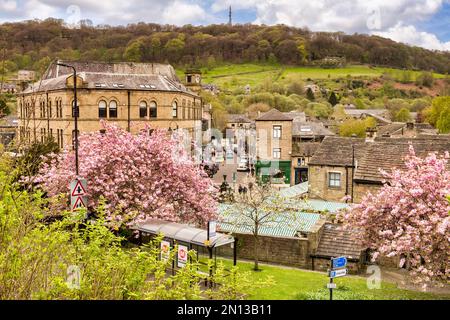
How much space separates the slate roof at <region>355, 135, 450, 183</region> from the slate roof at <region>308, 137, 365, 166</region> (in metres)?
3.97

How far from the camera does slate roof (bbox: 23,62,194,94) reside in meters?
43.4

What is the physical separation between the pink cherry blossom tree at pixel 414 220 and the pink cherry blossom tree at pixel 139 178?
7.80m

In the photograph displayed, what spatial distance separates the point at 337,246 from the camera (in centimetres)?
2097

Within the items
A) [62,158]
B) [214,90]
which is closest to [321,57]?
[214,90]

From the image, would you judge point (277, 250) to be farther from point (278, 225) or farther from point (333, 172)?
point (333, 172)

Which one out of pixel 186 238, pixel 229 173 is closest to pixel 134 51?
pixel 229 173

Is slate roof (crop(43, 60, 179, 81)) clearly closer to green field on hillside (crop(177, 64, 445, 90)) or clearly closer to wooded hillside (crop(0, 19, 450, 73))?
wooded hillside (crop(0, 19, 450, 73))

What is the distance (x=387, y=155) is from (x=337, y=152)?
22.5 ft

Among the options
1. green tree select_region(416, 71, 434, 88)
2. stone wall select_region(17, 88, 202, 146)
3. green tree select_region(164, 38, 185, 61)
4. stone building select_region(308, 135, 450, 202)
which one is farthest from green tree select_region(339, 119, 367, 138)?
green tree select_region(416, 71, 434, 88)

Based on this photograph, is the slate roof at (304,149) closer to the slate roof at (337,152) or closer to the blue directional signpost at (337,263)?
the slate roof at (337,152)

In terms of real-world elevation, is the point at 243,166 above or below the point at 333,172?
below

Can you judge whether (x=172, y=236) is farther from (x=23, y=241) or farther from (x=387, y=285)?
(x=23, y=241)

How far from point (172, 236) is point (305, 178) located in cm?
3424

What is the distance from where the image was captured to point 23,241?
662 cm
